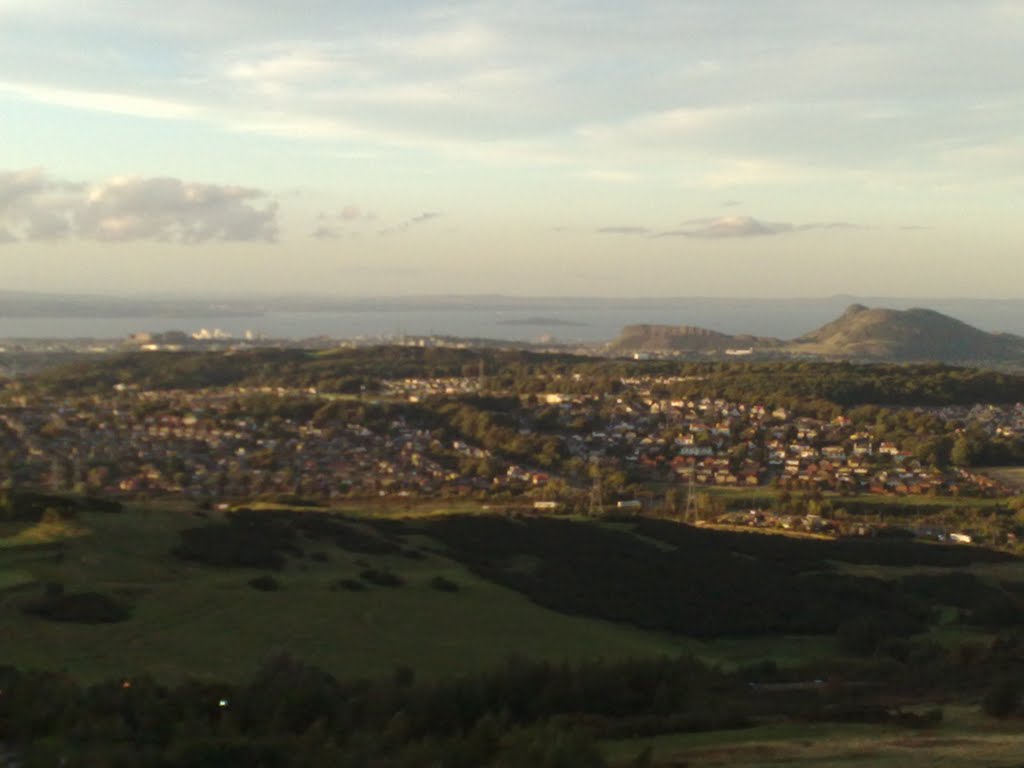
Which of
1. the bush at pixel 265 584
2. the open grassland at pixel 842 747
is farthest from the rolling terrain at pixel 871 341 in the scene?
the open grassland at pixel 842 747

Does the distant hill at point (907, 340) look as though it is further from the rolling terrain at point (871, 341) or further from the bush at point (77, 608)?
the bush at point (77, 608)

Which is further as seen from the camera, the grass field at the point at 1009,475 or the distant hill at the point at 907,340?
the distant hill at the point at 907,340

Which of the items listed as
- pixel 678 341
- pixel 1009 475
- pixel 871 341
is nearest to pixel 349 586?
pixel 1009 475

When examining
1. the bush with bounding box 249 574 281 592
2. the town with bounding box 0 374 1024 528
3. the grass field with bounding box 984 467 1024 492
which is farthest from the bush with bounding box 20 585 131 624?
the grass field with bounding box 984 467 1024 492

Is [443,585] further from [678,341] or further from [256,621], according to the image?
[678,341]

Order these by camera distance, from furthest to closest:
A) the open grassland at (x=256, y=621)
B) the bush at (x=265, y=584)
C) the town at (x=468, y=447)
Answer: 1. the town at (x=468, y=447)
2. the bush at (x=265, y=584)
3. the open grassland at (x=256, y=621)

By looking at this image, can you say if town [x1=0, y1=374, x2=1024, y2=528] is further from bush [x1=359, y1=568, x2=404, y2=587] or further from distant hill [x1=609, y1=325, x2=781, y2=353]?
distant hill [x1=609, y1=325, x2=781, y2=353]

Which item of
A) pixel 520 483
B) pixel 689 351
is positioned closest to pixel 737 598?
pixel 520 483
